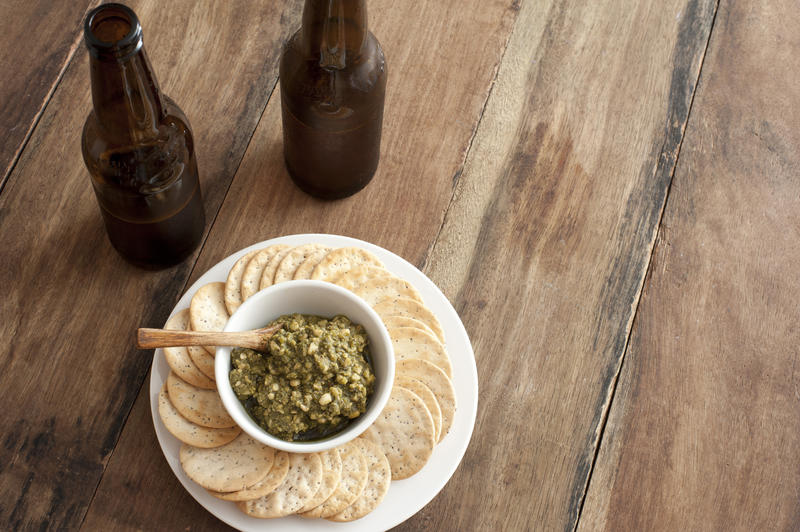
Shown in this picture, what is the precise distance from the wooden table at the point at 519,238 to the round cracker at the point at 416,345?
23 cm

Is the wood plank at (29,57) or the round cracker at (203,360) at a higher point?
→ the wood plank at (29,57)

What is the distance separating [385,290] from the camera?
117 centimetres

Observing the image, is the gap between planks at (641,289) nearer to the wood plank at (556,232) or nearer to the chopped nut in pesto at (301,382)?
the wood plank at (556,232)

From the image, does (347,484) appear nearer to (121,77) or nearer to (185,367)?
(185,367)

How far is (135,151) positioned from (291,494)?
0.53m

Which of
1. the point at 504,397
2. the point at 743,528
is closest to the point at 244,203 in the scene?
the point at 504,397

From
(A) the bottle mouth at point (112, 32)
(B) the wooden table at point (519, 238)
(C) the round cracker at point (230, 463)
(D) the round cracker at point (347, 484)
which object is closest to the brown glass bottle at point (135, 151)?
(A) the bottle mouth at point (112, 32)

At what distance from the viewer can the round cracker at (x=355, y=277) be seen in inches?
45.8

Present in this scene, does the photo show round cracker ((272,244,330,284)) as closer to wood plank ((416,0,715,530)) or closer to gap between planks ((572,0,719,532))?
wood plank ((416,0,715,530))

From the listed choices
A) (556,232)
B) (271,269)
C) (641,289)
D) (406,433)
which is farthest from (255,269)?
(641,289)

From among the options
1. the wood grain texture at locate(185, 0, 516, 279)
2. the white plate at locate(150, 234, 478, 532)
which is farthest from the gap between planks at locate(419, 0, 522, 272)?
the white plate at locate(150, 234, 478, 532)

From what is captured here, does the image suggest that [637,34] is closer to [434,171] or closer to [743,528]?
[434,171]

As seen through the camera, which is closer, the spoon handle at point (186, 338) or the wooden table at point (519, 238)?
the spoon handle at point (186, 338)

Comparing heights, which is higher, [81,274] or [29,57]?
[29,57]
